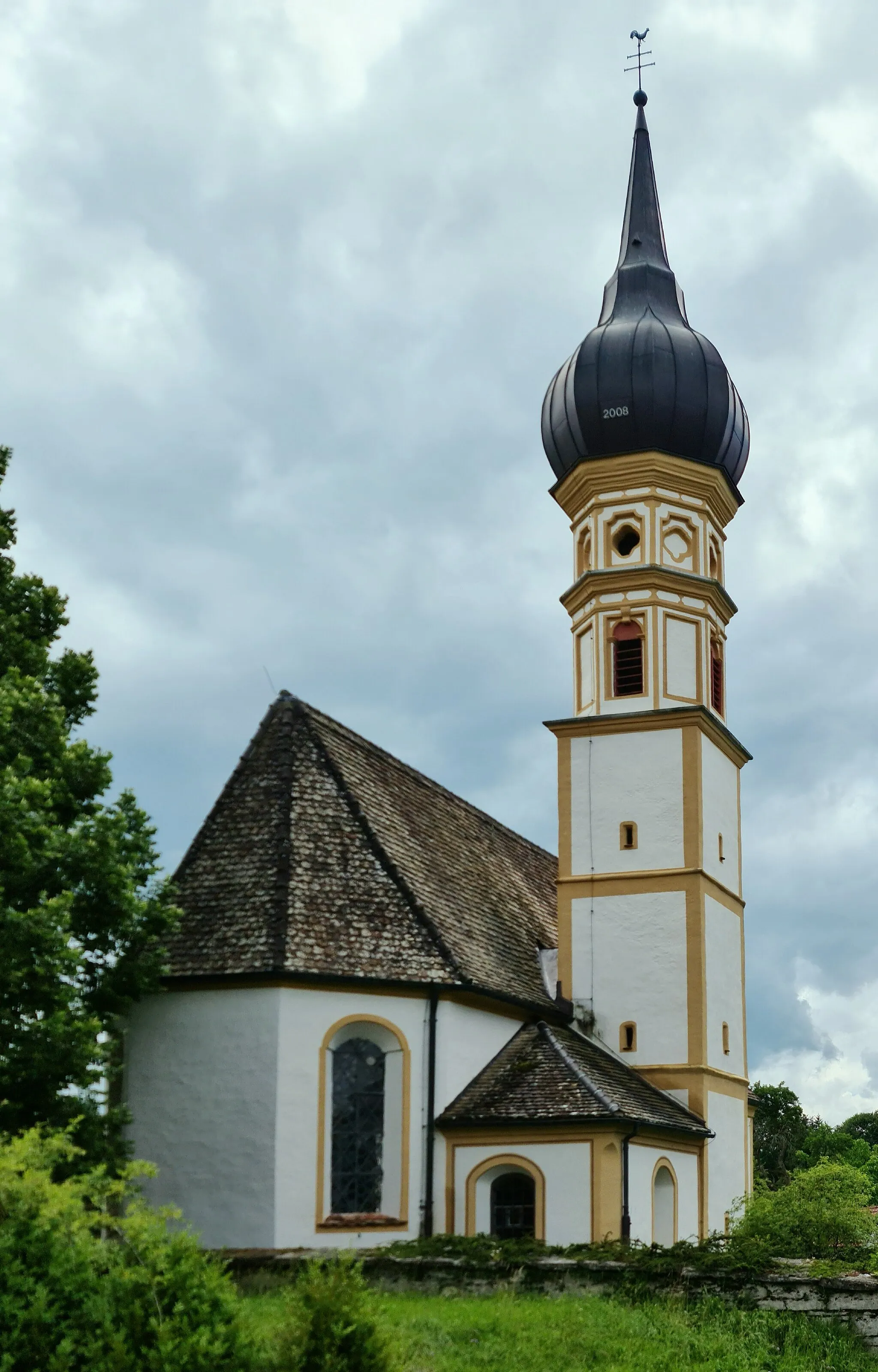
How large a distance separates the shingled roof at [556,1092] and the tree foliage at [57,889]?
19.1 feet

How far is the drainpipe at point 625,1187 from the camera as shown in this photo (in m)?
25.7

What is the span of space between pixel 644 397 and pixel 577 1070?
14297 mm

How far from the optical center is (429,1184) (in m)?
25.8

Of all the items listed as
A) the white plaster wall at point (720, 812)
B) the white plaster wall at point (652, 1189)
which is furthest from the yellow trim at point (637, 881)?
the white plaster wall at point (652, 1189)

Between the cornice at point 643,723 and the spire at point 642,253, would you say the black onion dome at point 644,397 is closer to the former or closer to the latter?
the spire at point 642,253

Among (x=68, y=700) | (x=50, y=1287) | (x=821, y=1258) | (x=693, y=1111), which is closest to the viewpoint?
(x=50, y=1287)

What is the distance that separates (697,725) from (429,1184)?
10.8m

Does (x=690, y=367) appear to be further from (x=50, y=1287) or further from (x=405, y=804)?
(x=50, y=1287)

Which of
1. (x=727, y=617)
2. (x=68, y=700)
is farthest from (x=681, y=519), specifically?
(x=68, y=700)

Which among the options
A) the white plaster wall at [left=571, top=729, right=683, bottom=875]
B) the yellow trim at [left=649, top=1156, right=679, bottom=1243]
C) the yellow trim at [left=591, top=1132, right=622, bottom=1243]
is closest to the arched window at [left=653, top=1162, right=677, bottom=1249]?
the yellow trim at [left=649, top=1156, right=679, bottom=1243]

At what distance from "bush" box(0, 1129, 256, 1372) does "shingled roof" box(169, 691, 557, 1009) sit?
974cm

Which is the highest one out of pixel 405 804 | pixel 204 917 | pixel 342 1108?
pixel 405 804

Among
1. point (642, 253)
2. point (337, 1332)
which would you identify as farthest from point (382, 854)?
point (642, 253)

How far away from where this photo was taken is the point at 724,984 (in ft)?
105
